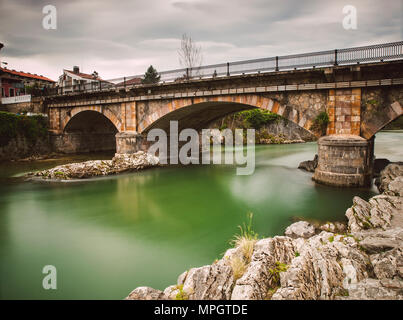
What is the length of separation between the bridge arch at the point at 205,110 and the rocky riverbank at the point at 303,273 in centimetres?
1008

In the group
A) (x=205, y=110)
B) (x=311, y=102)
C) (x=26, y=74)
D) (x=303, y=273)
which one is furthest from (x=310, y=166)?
(x=26, y=74)

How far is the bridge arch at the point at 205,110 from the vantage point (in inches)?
604

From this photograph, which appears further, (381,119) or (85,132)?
(85,132)

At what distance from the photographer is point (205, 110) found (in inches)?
880

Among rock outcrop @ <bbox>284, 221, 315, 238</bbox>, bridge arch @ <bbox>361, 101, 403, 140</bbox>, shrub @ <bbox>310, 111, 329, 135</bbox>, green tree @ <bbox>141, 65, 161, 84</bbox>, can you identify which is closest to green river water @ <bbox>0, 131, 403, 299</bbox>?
rock outcrop @ <bbox>284, 221, 315, 238</bbox>

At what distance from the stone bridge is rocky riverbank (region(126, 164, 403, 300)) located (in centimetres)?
794

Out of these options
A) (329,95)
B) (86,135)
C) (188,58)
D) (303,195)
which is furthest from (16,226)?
(188,58)

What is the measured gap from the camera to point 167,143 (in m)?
24.6

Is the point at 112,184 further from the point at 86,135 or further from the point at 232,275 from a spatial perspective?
the point at 86,135

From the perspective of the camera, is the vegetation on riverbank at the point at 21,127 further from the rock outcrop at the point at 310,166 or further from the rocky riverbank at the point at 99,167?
the rock outcrop at the point at 310,166

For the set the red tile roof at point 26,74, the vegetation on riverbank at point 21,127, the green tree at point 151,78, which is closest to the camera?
the green tree at point 151,78

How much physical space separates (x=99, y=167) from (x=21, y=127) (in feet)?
41.7

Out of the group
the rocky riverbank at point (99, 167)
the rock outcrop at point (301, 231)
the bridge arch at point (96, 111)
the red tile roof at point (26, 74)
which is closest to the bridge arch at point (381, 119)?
the rock outcrop at point (301, 231)

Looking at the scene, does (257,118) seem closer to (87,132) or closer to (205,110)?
(205,110)
